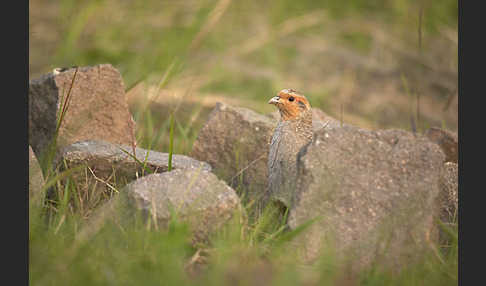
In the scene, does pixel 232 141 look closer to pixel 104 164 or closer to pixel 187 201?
pixel 104 164

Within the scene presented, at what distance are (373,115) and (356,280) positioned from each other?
563 cm

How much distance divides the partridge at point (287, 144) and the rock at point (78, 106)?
3.34 feet

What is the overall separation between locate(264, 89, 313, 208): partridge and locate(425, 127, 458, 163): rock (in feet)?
3.86

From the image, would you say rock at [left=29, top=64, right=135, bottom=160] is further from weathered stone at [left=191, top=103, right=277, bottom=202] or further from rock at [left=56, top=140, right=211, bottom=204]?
weathered stone at [left=191, top=103, right=277, bottom=202]

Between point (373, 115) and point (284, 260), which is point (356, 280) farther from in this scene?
point (373, 115)

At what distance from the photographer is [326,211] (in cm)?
302

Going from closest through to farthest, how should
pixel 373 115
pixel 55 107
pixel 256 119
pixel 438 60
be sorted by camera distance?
pixel 55 107 < pixel 256 119 < pixel 373 115 < pixel 438 60

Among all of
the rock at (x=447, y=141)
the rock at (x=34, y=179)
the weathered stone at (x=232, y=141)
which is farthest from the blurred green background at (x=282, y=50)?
the rock at (x=34, y=179)

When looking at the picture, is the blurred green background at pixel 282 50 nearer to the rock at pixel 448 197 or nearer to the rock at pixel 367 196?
the rock at pixel 448 197

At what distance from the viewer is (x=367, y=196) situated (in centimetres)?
304

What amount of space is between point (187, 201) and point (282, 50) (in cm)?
693

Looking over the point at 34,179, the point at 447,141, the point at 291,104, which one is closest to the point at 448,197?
the point at 447,141

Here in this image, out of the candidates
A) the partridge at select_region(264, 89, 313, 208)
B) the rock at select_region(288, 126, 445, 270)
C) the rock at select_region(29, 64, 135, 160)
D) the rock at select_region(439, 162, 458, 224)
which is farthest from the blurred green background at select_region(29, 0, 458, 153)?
the rock at select_region(288, 126, 445, 270)

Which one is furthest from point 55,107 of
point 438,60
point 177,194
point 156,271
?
point 438,60
